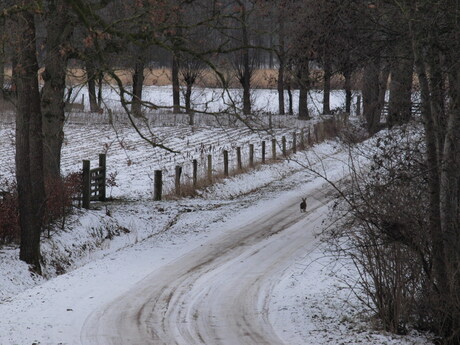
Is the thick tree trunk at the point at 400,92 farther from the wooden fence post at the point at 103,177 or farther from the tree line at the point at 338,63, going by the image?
the wooden fence post at the point at 103,177

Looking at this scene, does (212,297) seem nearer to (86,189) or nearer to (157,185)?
(86,189)

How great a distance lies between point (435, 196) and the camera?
875 cm

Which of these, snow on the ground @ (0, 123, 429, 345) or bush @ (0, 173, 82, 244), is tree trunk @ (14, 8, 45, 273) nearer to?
snow on the ground @ (0, 123, 429, 345)

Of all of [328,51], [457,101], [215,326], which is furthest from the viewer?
[328,51]

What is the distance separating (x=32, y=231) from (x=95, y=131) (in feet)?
97.7

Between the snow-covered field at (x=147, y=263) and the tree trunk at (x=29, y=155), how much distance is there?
517mm

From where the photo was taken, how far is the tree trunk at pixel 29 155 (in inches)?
514

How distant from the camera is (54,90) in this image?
58.8ft

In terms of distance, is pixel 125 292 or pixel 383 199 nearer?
pixel 383 199

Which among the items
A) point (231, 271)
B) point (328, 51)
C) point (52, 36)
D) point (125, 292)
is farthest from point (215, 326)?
point (52, 36)

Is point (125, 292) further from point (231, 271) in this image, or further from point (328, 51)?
point (328, 51)

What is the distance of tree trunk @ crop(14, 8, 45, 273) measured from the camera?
13.1 m

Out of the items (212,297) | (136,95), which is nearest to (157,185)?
(136,95)

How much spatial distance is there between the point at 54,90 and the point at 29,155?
4.62 metres
